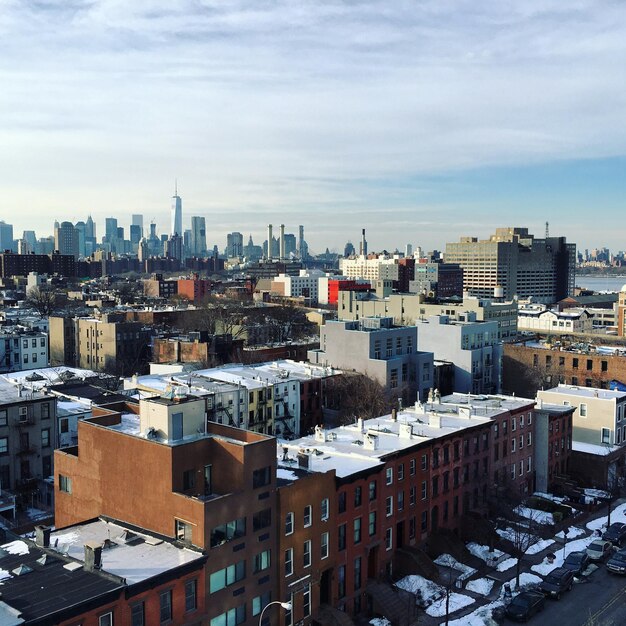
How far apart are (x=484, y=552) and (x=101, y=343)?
3337 inches

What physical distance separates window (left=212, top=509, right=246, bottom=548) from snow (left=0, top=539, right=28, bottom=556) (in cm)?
694

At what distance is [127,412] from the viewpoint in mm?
46625

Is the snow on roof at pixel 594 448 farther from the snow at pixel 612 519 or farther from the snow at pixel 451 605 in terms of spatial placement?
the snow at pixel 451 605

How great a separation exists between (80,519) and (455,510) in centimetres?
2750

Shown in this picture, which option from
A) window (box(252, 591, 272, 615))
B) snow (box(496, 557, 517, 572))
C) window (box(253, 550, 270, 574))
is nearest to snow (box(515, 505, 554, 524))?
snow (box(496, 557, 517, 572))

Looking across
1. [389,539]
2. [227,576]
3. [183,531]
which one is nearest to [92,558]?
[183,531]

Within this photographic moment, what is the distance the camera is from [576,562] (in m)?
49.1

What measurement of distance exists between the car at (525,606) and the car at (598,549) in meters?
8.16

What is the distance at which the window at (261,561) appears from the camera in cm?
3597

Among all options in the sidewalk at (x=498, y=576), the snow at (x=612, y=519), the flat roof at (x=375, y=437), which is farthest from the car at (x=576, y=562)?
the flat roof at (x=375, y=437)

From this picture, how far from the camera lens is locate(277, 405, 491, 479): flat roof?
44.9 meters

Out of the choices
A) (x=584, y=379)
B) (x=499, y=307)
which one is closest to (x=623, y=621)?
(x=584, y=379)

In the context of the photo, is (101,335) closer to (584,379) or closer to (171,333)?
(171,333)

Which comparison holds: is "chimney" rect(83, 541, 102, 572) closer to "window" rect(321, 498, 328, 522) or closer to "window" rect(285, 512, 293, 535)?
"window" rect(285, 512, 293, 535)
